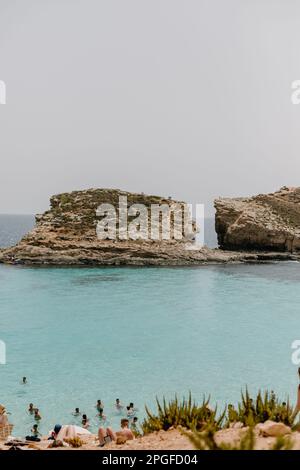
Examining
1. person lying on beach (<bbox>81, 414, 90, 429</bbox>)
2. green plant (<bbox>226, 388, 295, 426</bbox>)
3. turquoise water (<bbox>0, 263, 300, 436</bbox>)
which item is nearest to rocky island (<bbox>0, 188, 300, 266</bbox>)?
turquoise water (<bbox>0, 263, 300, 436</bbox>)

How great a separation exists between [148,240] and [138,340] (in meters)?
31.9

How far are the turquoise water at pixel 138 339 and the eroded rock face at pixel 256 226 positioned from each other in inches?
597

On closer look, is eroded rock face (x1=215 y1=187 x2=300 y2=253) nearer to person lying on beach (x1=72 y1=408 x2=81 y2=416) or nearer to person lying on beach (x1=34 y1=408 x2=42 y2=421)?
person lying on beach (x1=72 y1=408 x2=81 y2=416)

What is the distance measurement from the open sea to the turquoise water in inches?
2.0

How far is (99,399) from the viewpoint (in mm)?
16828

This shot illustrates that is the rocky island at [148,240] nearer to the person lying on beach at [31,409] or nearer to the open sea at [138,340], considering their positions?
the open sea at [138,340]

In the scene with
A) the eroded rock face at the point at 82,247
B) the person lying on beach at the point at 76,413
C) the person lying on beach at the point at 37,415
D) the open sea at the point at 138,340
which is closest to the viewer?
the person lying on beach at the point at 37,415

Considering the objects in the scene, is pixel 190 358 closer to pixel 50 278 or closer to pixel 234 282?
pixel 234 282

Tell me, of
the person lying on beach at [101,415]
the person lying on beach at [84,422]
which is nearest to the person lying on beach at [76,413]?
the person lying on beach at [101,415]

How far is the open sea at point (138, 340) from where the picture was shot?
56.9 ft

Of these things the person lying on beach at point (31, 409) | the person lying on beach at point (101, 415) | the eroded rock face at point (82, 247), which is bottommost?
the person lying on beach at point (101, 415)

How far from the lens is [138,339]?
80.4 ft

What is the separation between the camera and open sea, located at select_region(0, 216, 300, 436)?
683 inches

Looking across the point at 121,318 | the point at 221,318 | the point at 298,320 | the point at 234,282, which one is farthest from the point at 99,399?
the point at 234,282
